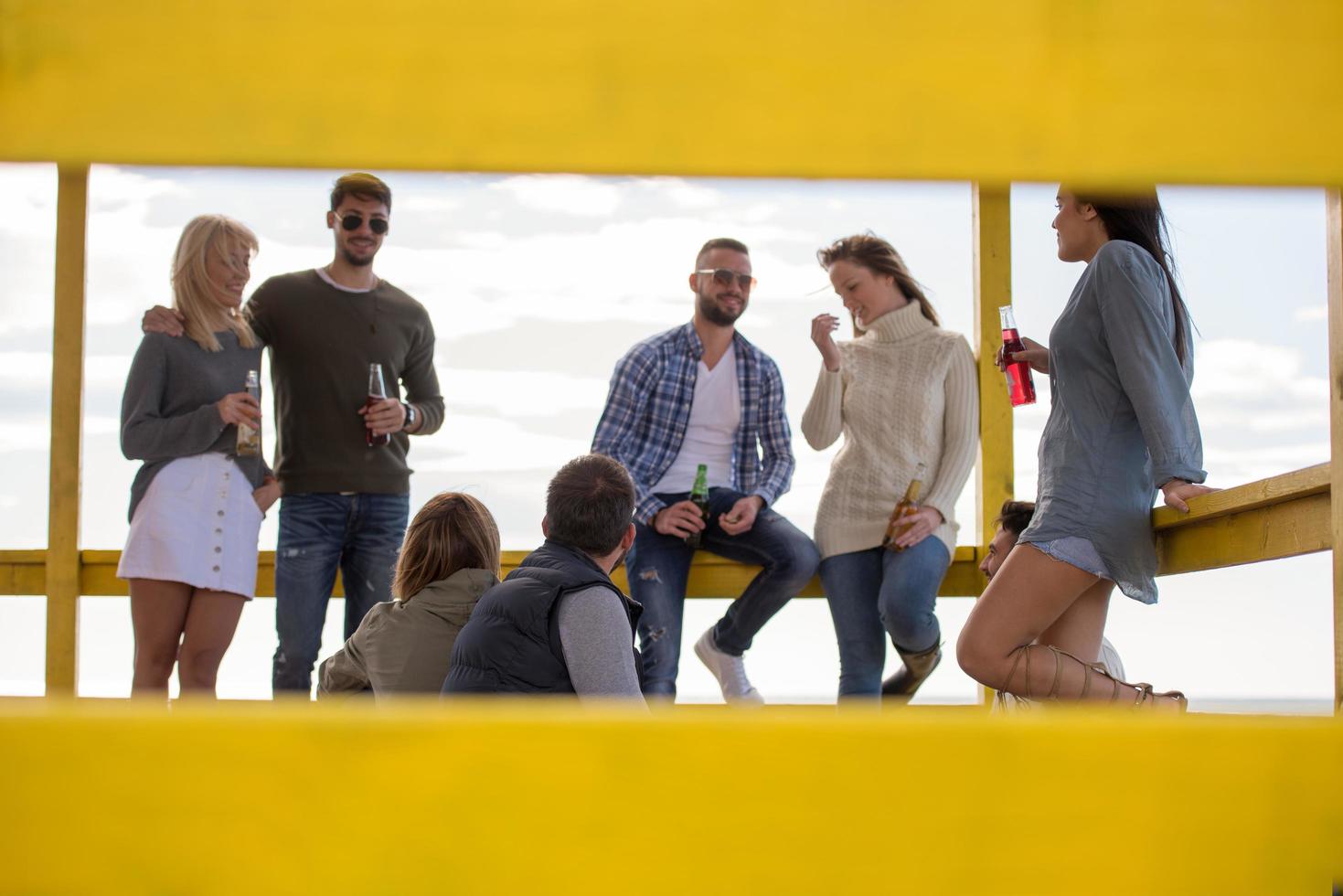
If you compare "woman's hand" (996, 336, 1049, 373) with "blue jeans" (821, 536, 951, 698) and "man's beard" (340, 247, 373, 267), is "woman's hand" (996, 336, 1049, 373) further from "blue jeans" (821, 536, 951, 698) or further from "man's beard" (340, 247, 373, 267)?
"man's beard" (340, 247, 373, 267)

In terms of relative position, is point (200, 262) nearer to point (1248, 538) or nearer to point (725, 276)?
point (725, 276)

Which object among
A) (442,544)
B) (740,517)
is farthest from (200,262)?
(740,517)

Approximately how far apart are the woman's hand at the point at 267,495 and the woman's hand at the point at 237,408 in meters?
0.24

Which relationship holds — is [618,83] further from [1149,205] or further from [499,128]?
[1149,205]

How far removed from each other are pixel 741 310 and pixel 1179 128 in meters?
3.86

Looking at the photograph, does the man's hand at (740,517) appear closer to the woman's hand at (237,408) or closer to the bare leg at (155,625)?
the woman's hand at (237,408)

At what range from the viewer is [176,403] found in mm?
3766

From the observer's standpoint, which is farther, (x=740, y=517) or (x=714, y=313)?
(x=714, y=313)

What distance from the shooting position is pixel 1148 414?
8.49ft

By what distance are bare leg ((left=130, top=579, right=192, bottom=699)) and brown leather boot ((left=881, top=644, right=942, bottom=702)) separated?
7.17ft

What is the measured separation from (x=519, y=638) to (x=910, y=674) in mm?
2170

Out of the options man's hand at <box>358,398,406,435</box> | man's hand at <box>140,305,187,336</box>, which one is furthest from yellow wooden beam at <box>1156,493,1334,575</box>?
man's hand at <box>140,305,187,336</box>

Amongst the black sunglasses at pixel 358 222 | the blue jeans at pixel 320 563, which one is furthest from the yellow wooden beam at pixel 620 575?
the black sunglasses at pixel 358 222

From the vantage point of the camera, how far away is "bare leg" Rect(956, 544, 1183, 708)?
2.69 meters
